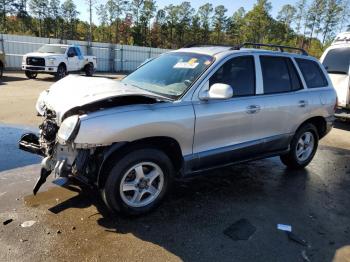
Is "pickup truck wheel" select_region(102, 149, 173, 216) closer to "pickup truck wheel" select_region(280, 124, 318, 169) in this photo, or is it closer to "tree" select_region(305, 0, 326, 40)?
"pickup truck wheel" select_region(280, 124, 318, 169)

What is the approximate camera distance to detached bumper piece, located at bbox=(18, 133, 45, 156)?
169 inches

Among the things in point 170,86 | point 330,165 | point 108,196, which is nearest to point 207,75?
point 170,86

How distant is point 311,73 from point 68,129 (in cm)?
433

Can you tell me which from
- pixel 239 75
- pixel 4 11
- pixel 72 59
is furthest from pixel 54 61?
pixel 4 11

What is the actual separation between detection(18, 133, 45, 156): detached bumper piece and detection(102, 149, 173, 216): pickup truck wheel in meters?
1.02

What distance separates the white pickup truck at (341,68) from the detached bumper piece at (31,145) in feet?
28.3

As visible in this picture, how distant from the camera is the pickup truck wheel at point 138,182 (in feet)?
12.7

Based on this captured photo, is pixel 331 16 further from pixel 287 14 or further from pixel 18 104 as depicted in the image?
pixel 18 104

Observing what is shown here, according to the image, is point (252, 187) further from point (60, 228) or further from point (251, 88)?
point (60, 228)

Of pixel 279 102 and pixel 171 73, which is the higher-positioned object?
pixel 171 73

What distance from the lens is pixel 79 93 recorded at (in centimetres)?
405

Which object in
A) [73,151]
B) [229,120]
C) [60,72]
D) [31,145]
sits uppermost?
[229,120]

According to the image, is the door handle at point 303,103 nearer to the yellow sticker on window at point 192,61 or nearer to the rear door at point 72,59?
the yellow sticker on window at point 192,61

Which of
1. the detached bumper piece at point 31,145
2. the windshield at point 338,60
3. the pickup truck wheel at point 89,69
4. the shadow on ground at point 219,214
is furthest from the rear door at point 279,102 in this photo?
the pickup truck wheel at point 89,69
